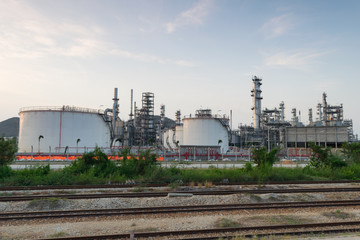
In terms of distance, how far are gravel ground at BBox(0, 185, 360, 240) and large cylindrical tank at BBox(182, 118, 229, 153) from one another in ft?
127

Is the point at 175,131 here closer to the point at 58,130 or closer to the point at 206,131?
the point at 206,131

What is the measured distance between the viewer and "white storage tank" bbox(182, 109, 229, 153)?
170 ft

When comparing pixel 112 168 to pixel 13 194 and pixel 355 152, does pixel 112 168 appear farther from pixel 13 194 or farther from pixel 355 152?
pixel 355 152

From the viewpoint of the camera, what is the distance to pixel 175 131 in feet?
200

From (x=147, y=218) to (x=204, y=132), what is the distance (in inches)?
1686

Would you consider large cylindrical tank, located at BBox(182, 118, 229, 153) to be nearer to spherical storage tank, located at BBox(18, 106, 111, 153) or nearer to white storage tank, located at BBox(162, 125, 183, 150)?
white storage tank, located at BBox(162, 125, 183, 150)

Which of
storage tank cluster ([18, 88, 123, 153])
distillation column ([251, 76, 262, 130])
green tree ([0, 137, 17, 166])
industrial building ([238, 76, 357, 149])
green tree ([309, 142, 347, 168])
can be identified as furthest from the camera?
distillation column ([251, 76, 262, 130])

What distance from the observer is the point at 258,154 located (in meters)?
19.3

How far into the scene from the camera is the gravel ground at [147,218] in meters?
8.19

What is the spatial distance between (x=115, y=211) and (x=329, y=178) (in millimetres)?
16980

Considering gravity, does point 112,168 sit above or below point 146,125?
below

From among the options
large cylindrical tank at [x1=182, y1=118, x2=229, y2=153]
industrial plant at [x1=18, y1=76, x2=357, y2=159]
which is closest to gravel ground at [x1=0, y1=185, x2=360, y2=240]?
industrial plant at [x1=18, y1=76, x2=357, y2=159]

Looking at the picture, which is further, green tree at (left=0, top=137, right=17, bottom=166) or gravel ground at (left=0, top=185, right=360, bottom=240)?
green tree at (left=0, top=137, right=17, bottom=166)

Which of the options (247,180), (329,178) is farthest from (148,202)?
(329,178)
